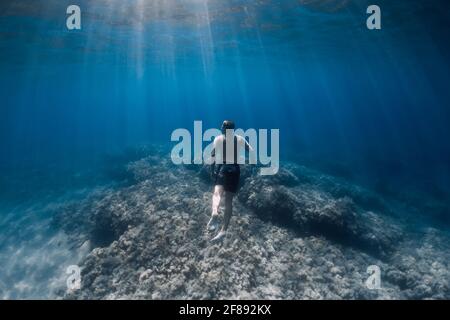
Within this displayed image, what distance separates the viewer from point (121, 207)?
37.9 ft

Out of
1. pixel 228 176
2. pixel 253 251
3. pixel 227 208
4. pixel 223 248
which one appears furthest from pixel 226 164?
pixel 253 251

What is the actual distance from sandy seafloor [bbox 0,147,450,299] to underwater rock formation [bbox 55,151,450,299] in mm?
33

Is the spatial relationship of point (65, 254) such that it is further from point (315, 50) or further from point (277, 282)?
point (315, 50)

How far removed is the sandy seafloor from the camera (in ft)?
24.7

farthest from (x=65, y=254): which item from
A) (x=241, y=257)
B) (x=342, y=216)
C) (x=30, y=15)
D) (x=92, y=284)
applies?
(x=30, y=15)

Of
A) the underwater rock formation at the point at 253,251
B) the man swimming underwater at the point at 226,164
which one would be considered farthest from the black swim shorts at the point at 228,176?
the underwater rock formation at the point at 253,251

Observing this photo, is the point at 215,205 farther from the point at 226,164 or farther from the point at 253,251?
the point at 253,251

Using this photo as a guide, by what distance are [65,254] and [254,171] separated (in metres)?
8.37

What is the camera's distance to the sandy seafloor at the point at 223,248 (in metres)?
7.54

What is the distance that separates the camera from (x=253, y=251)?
845cm

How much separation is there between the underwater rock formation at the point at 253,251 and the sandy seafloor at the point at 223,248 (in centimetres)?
3

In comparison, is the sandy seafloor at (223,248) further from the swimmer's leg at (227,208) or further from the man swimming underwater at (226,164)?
the man swimming underwater at (226,164)

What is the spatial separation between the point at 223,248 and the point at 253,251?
0.86 m

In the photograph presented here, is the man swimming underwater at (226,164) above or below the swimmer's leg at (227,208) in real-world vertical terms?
above
